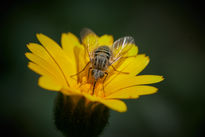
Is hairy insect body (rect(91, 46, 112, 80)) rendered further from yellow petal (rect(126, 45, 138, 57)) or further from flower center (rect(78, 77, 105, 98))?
yellow petal (rect(126, 45, 138, 57))

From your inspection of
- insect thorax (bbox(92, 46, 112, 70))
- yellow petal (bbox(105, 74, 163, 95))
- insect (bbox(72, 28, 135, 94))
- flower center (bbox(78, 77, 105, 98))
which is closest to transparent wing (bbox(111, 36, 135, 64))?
insect (bbox(72, 28, 135, 94))

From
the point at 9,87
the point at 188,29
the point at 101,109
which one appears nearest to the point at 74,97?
the point at 101,109

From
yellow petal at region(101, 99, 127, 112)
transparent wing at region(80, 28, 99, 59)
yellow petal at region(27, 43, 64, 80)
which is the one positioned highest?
transparent wing at region(80, 28, 99, 59)

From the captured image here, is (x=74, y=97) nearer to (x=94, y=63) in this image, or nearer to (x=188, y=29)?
(x=94, y=63)

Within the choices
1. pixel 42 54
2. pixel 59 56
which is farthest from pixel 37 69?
pixel 59 56

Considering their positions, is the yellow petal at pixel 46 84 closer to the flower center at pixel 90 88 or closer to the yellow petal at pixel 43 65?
the yellow petal at pixel 43 65

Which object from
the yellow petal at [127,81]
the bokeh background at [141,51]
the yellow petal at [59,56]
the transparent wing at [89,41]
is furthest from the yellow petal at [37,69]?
the bokeh background at [141,51]
